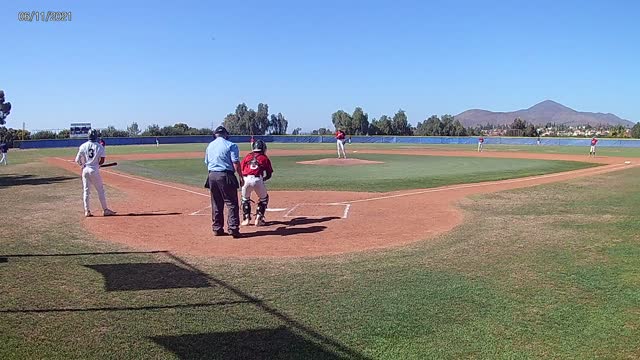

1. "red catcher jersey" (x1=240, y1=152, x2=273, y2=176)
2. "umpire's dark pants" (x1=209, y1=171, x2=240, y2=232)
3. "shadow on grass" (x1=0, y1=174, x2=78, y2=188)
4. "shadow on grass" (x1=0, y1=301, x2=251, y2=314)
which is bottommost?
"shadow on grass" (x1=0, y1=301, x2=251, y2=314)

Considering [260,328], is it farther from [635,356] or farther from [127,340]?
[635,356]

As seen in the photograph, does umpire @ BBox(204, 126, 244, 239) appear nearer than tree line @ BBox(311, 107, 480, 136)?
Yes

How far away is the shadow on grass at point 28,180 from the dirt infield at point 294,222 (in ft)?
18.2

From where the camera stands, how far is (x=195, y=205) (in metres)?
12.4

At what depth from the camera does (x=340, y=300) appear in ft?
17.4

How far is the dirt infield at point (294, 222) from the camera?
7.94 m

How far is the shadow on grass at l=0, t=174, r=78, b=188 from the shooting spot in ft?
59.7

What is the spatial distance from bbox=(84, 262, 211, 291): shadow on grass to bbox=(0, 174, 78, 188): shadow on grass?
13.6 metres

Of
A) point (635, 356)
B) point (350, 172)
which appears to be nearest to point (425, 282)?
point (635, 356)

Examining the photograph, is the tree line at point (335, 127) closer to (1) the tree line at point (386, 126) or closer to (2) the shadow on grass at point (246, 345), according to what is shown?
(1) the tree line at point (386, 126)

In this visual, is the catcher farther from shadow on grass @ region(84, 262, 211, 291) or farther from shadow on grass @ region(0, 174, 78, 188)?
shadow on grass @ region(0, 174, 78, 188)

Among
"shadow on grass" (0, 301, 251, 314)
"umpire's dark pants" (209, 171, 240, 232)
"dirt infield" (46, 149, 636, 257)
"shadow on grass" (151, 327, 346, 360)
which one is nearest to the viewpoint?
"shadow on grass" (151, 327, 346, 360)

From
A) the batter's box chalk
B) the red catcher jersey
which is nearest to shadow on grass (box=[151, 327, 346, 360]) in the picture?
the red catcher jersey

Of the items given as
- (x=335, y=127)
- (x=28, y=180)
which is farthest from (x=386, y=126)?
(x=28, y=180)
